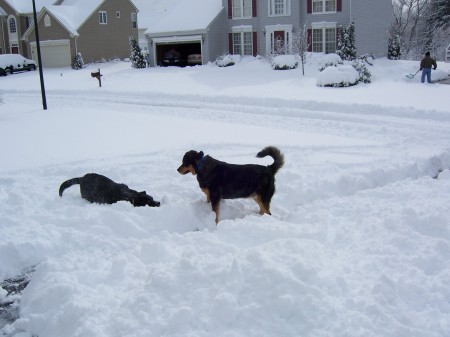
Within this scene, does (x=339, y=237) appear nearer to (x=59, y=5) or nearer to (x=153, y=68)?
(x=153, y=68)

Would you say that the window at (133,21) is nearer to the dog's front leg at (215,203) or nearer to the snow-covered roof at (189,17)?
the snow-covered roof at (189,17)

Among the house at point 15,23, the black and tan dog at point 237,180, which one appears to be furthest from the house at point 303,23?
the black and tan dog at point 237,180

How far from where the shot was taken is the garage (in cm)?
3525

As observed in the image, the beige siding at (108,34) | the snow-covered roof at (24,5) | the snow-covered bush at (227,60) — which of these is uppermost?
the snow-covered roof at (24,5)

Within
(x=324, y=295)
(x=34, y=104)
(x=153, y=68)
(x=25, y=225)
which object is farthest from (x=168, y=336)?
(x=153, y=68)

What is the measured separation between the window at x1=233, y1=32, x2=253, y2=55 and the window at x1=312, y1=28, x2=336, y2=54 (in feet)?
16.0

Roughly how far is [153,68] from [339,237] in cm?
3236

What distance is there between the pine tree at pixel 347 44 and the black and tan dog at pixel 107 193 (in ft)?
82.2

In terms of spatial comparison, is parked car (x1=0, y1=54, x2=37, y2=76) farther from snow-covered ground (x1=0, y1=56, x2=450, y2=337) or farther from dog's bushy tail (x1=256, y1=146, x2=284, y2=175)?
dog's bushy tail (x1=256, y1=146, x2=284, y2=175)

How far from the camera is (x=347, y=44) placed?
2953 cm

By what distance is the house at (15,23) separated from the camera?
47094 millimetres

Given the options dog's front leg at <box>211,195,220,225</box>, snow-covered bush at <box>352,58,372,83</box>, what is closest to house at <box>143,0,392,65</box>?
snow-covered bush at <box>352,58,372,83</box>

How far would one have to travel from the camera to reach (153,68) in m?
36.0

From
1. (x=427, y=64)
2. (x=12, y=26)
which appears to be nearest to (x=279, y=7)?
(x=427, y=64)
